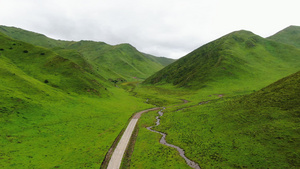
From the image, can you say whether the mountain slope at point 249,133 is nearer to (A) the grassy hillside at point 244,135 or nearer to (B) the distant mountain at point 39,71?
(A) the grassy hillside at point 244,135

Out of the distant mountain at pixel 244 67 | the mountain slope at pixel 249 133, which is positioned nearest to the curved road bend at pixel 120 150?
the mountain slope at pixel 249 133

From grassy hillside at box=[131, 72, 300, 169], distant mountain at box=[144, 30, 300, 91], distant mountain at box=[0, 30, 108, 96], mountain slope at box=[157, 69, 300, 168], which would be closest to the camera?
mountain slope at box=[157, 69, 300, 168]

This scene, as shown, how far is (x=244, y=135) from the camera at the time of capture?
119 feet

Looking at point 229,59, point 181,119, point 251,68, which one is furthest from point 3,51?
point 251,68

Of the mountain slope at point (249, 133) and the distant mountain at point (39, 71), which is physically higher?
the distant mountain at point (39, 71)

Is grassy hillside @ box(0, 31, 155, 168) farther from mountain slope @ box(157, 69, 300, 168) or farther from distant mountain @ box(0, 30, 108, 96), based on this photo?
mountain slope @ box(157, 69, 300, 168)

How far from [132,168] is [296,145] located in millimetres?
32922

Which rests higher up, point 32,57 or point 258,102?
point 32,57

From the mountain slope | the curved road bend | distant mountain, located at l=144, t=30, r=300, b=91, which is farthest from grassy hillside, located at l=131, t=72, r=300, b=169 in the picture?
distant mountain, located at l=144, t=30, r=300, b=91

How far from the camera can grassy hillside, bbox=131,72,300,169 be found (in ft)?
92.6

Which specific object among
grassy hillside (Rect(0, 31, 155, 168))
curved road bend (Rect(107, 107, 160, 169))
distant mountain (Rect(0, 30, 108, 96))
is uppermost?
distant mountain (Rect(0, 30, 108, 96))

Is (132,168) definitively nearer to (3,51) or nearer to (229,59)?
(3,51)

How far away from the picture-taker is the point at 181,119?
188 feet

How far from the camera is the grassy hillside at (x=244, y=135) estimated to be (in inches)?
1112
